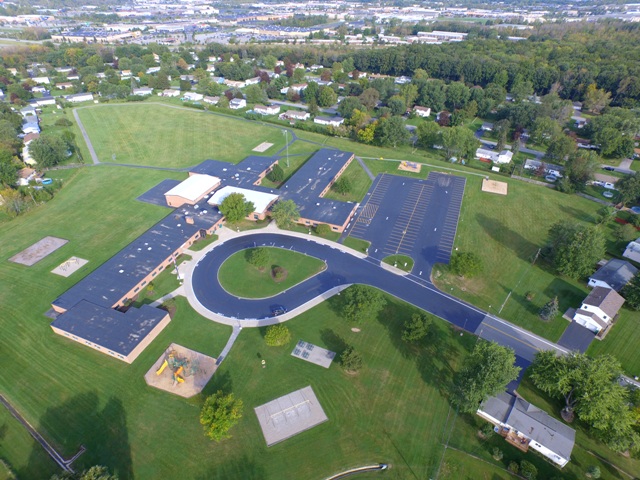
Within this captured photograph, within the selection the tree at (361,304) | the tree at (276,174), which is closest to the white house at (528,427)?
the tree at (361,304)

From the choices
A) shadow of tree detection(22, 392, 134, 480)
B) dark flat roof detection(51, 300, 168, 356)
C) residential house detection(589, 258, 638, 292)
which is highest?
residential house detection(589, 258, 638, 292)

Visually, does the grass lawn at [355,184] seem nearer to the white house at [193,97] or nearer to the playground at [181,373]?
the playground at [181,373]

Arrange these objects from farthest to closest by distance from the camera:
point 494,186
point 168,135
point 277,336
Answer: point 168,135, point 494,186, point 277,336

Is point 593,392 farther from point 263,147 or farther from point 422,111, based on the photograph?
point 422,111

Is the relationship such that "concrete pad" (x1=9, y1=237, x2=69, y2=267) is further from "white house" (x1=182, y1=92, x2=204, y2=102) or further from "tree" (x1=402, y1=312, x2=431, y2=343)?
"white house" (x1=182, y1=92, x2=204, y2=102)

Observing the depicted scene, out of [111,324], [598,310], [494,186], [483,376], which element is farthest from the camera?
[494,186]

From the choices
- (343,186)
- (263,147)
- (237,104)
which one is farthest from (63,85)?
(343,186)

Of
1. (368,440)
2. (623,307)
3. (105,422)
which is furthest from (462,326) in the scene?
(105,422)

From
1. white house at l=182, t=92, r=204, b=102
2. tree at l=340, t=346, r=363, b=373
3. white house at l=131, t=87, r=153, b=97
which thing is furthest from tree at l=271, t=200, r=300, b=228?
white house at l=131, t=87, r=153, b=97
